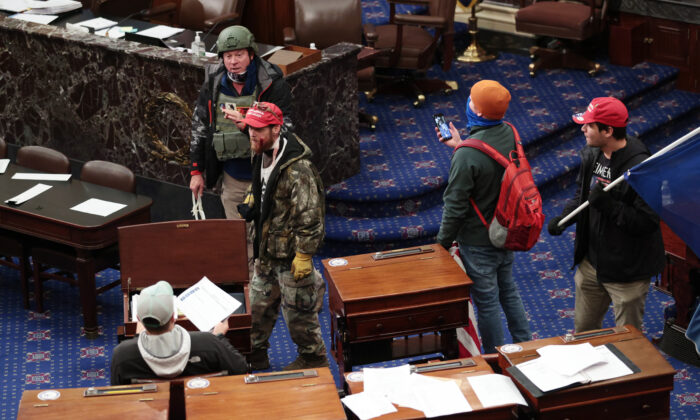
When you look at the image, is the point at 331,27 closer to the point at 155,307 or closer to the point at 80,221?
the point at 80,221

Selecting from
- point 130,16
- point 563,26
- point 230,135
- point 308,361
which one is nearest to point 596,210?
point 308,361

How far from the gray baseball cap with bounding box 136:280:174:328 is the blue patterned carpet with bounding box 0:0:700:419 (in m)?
1.97

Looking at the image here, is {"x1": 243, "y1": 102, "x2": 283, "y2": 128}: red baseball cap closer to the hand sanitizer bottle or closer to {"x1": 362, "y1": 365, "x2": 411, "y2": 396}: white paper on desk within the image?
{"x1": 362, "y1": 365, "x2": 411, "y2": 396}: white paper on desk

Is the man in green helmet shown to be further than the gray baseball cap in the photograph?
Yes

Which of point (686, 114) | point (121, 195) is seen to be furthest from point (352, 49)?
point (686, 114)

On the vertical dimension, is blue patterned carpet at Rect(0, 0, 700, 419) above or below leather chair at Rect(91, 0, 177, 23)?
below

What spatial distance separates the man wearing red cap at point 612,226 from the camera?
16.1 ft

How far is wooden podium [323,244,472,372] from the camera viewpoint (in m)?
4.98

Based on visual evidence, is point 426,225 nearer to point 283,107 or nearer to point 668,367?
point 283,107

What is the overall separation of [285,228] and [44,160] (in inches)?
102

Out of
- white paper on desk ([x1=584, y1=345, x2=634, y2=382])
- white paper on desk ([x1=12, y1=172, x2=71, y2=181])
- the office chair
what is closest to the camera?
white paper on desk ([x1=584, y1=345, x2=634, y2=382])

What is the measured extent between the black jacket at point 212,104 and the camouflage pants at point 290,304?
0.97m

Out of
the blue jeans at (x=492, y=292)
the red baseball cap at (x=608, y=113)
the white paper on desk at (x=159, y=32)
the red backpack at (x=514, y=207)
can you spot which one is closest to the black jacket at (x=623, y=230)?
the red baseball cap at (x=608, y=113)

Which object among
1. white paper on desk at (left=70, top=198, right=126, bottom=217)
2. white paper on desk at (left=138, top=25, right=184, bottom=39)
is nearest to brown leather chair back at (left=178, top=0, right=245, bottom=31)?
white paper on desk at (left=138, top=25, right=184, bottom=39)
